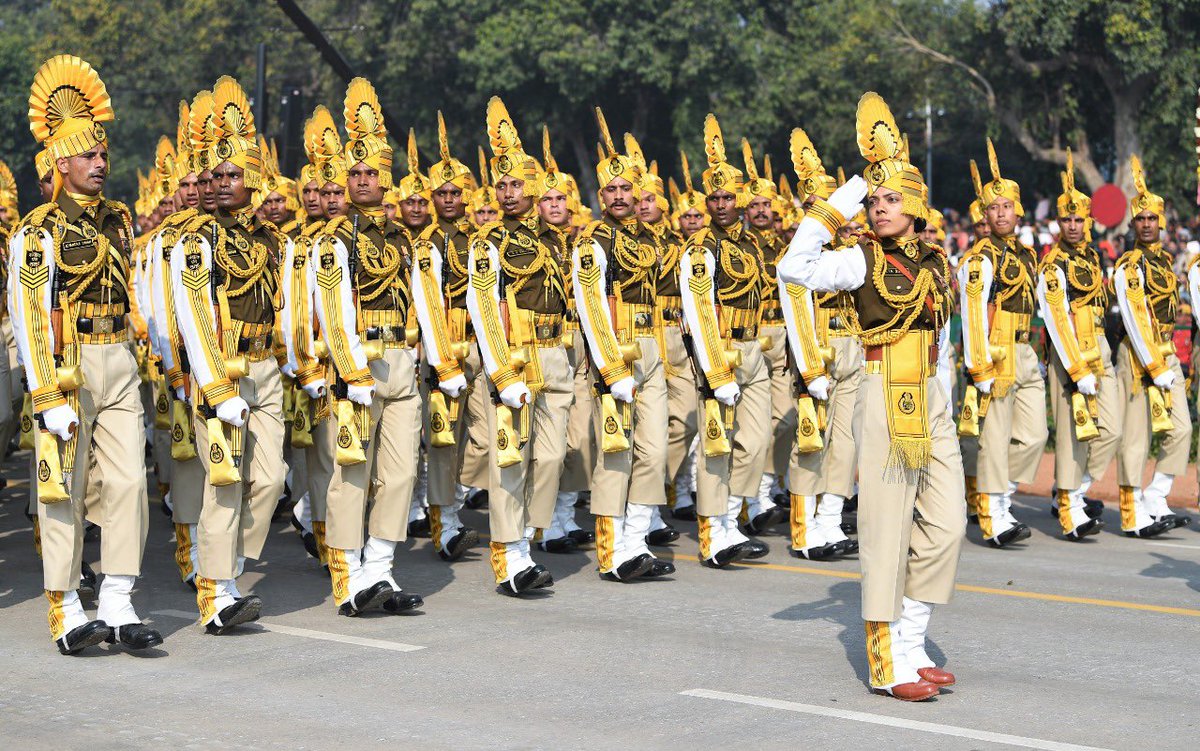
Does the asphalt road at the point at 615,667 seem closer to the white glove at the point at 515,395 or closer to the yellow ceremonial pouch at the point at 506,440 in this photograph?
the yellow ceremonial pouch at the point at 506,440

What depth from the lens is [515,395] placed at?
9812 mm

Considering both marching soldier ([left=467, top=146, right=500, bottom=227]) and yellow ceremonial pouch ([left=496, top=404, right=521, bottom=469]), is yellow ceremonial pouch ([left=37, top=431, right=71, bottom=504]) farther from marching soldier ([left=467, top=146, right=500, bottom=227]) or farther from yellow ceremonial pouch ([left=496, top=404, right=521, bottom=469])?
marching soldier ([left=467, top=146, right=500, bottom=227])

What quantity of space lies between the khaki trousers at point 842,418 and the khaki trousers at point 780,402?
0.77 metres

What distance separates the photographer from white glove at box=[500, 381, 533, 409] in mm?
9812

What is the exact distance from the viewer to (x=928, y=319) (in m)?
7.77

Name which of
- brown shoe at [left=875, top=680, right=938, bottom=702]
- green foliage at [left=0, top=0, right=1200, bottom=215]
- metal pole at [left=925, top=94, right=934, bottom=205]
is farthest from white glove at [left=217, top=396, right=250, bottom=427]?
metal pole at [left=925, top=94, right=934, bottom=205]

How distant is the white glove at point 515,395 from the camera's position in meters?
9.81

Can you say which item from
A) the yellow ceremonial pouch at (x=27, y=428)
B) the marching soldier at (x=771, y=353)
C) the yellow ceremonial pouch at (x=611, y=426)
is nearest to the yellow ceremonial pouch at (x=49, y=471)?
the yellow ceremonial pouch at (x=27, y=428)

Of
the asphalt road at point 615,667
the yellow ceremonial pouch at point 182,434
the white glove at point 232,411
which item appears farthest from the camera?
the yellow ceremonial pouch at point 182,434

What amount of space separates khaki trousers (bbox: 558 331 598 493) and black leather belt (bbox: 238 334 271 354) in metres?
2.81

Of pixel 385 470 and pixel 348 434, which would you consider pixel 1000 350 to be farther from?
pixel 348 434

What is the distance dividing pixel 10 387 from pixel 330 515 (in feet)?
12.0

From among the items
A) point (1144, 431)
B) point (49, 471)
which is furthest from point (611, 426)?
point (1144, 431)

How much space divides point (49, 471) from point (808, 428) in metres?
5.17
